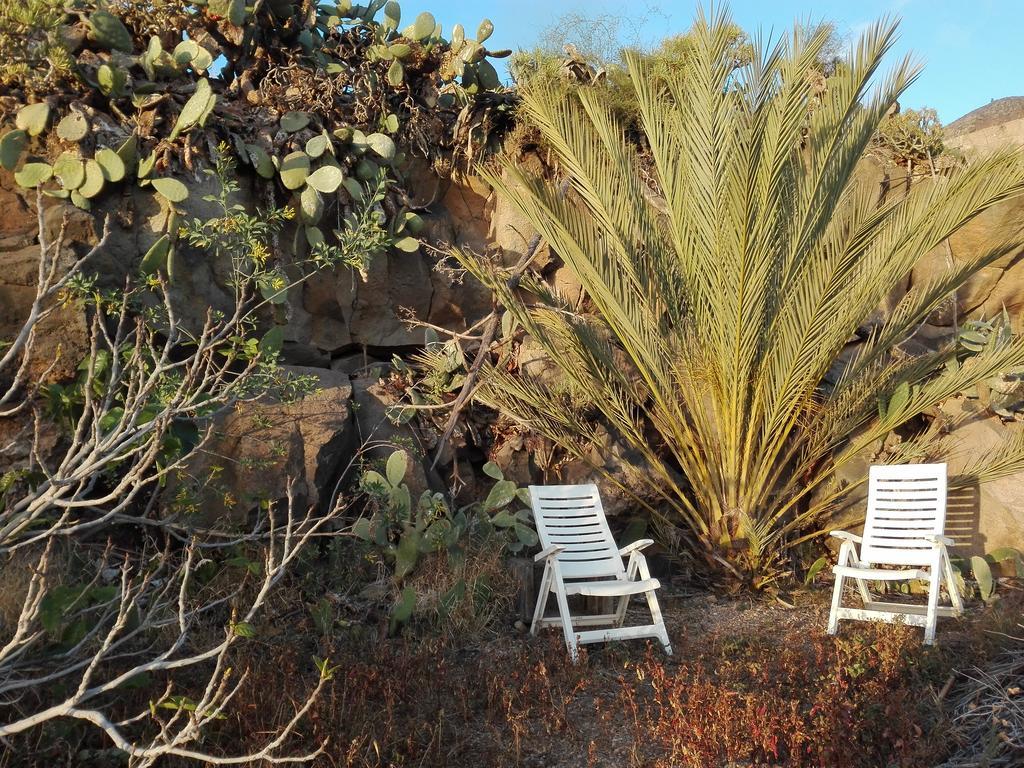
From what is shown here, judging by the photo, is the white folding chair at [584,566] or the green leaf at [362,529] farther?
the green leaf at [362,529]

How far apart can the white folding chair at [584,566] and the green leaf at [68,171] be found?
A: 3.44 m

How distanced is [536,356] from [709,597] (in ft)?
7.53

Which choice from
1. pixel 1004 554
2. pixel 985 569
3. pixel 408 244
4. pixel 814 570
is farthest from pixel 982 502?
pixel 408 244

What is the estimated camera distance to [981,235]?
28.8 ft

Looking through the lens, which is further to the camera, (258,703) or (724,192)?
(724,192)

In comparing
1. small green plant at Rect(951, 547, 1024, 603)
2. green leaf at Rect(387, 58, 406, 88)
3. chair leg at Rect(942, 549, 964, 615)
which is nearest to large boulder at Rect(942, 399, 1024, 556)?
small green plant at Rect(951, 547, 1024, 603)

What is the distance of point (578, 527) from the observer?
5695mm

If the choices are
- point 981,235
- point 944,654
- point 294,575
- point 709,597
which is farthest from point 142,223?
point 981,235

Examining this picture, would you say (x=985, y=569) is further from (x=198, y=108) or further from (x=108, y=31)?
(x=108, y=31)

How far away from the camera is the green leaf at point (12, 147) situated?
532 cm

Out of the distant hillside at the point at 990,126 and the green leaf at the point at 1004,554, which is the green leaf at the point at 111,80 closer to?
the green leaf at the point at 1004,554

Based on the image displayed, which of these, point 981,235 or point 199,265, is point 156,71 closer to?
point 199,265

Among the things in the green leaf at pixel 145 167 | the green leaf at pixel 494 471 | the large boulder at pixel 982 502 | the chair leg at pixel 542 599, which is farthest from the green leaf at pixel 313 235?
the large boulder at pixel 982 502

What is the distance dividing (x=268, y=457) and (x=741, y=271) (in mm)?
3107
